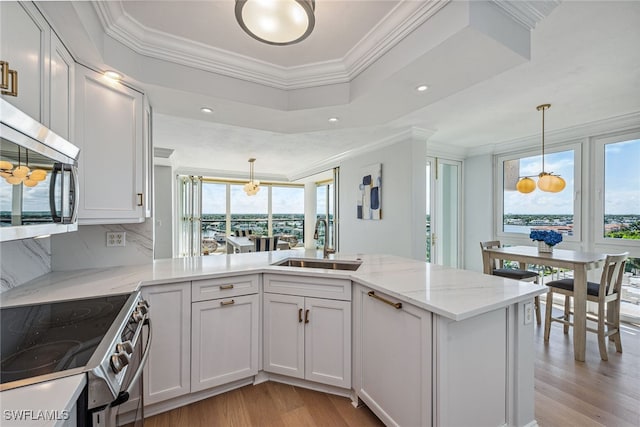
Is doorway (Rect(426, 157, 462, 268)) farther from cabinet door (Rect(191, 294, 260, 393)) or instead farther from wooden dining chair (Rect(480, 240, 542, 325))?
cabinet door (Rect(191, 294, 260, 393))

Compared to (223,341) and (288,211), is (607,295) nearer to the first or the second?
(223,341)

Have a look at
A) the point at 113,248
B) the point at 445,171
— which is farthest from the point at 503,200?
the point at 113,248

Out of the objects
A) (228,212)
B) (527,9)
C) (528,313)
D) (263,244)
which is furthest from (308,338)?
(228,212)

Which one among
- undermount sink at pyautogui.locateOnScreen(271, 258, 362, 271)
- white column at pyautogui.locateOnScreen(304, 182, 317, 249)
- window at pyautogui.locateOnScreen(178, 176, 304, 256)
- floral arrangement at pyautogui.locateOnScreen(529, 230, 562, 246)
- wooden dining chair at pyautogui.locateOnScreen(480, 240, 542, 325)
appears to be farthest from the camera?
white column at pyautogui.locateOnScreen(304, 182, 317, 249)

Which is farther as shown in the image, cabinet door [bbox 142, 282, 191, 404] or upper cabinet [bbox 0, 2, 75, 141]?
Result: cabinet door [bbox 142, 282, 191, 404]

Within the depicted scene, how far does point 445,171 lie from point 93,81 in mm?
4841

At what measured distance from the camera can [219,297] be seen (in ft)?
6.32

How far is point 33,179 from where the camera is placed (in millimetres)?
1057

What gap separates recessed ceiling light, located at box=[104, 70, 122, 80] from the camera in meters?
1.77

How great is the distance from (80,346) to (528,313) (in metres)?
2.10

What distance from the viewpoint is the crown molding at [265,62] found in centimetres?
158

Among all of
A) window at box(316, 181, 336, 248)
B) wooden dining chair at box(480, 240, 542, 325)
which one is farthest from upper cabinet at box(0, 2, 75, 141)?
window at box(316, 181, 336, 248)

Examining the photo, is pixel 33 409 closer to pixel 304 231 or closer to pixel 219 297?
pixel 219 297

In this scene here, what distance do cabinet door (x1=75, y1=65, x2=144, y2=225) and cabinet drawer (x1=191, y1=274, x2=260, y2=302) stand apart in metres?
0.70
